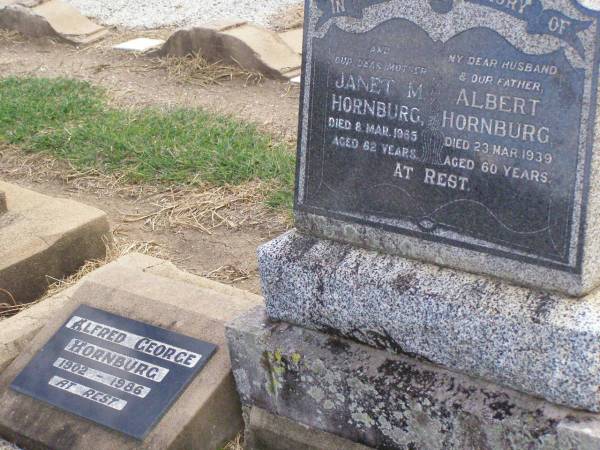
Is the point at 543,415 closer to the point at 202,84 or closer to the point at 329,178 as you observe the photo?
the point at 329,178

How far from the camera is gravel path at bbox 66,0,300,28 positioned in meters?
7.95

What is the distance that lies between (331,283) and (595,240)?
0.72 m

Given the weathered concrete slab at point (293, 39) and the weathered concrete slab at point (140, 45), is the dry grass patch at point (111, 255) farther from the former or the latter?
the weathered concrete slab at point (140, 45)

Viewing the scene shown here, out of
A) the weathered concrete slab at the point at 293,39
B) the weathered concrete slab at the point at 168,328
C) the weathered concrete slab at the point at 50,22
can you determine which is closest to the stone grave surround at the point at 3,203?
the weathered concrete slab at the point at 168,328

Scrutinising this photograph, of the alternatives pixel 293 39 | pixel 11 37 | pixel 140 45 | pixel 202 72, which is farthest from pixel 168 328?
pixel 11 37

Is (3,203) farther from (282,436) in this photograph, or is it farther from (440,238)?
(440,238)

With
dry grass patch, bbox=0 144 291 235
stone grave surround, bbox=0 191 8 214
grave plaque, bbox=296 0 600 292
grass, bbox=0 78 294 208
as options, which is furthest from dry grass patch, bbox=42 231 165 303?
grave plaque, bbox=296 0 600 292

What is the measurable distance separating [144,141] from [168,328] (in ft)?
7.59

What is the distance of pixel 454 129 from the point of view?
96.0 inches

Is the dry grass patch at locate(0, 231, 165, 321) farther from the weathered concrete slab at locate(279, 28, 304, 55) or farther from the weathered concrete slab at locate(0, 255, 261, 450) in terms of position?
the weathered concrete slab at locate(279, 28, 304, 55)

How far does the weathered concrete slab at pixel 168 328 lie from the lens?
287 centimetres

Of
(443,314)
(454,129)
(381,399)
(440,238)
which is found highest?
(454,129)

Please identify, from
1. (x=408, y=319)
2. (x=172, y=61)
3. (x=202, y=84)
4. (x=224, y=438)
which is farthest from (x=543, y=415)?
(x=172, y=61)

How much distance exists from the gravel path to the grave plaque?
5208mm
